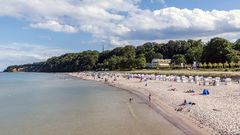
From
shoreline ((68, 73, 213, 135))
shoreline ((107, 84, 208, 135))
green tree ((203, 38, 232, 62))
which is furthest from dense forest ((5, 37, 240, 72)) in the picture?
shoreline ((107, 84, 208, 135))

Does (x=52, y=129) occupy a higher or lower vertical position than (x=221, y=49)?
lower

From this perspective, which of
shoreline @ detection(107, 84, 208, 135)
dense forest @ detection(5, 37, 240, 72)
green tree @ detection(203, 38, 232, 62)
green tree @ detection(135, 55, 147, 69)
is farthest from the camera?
green tree @ detection(135, 55, 147, 69)

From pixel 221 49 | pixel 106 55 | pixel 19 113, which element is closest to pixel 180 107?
pixel 19 113

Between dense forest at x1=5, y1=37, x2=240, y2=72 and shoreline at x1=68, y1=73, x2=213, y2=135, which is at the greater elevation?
dense forest at x1=5, y1=37, x2=240, y2=72

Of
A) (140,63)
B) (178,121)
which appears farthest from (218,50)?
(178,121)

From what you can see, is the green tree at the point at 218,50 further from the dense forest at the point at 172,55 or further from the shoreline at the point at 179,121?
the shoreline at the point at 179,121

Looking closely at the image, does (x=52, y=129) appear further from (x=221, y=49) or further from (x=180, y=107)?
(x=221, y=49)

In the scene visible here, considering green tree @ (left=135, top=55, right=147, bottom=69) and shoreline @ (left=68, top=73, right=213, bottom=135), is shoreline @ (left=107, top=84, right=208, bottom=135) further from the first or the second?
green tree @ (left=135, top=55, right=147, bottom=69)

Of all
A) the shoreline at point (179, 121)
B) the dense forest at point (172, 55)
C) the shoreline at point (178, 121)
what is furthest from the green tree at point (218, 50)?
the shoreline at point (178, 121)

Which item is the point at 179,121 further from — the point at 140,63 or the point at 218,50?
the point at 140,63
